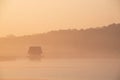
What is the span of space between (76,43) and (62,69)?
198mm

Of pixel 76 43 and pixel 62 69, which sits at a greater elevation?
pixel 76 43

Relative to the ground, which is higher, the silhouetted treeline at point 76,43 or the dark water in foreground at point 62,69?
the silhouetted treeline at point 76,43

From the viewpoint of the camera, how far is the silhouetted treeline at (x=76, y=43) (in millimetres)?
1455

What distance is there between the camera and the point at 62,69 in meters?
1.46

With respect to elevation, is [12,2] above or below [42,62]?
above

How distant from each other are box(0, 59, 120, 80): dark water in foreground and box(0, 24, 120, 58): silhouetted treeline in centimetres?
5

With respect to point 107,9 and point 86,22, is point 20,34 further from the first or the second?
point 107,9

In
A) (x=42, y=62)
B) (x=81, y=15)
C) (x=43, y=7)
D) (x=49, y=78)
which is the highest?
(x=43, y=7)

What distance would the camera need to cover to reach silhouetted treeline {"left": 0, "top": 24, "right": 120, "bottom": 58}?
1.46m

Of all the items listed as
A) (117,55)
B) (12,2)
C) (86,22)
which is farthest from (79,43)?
(12,2)

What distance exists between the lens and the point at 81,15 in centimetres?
151

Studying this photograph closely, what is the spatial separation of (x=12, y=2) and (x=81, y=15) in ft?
1.66

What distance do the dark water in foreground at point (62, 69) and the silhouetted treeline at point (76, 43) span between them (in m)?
0.05

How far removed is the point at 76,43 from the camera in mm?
1474
